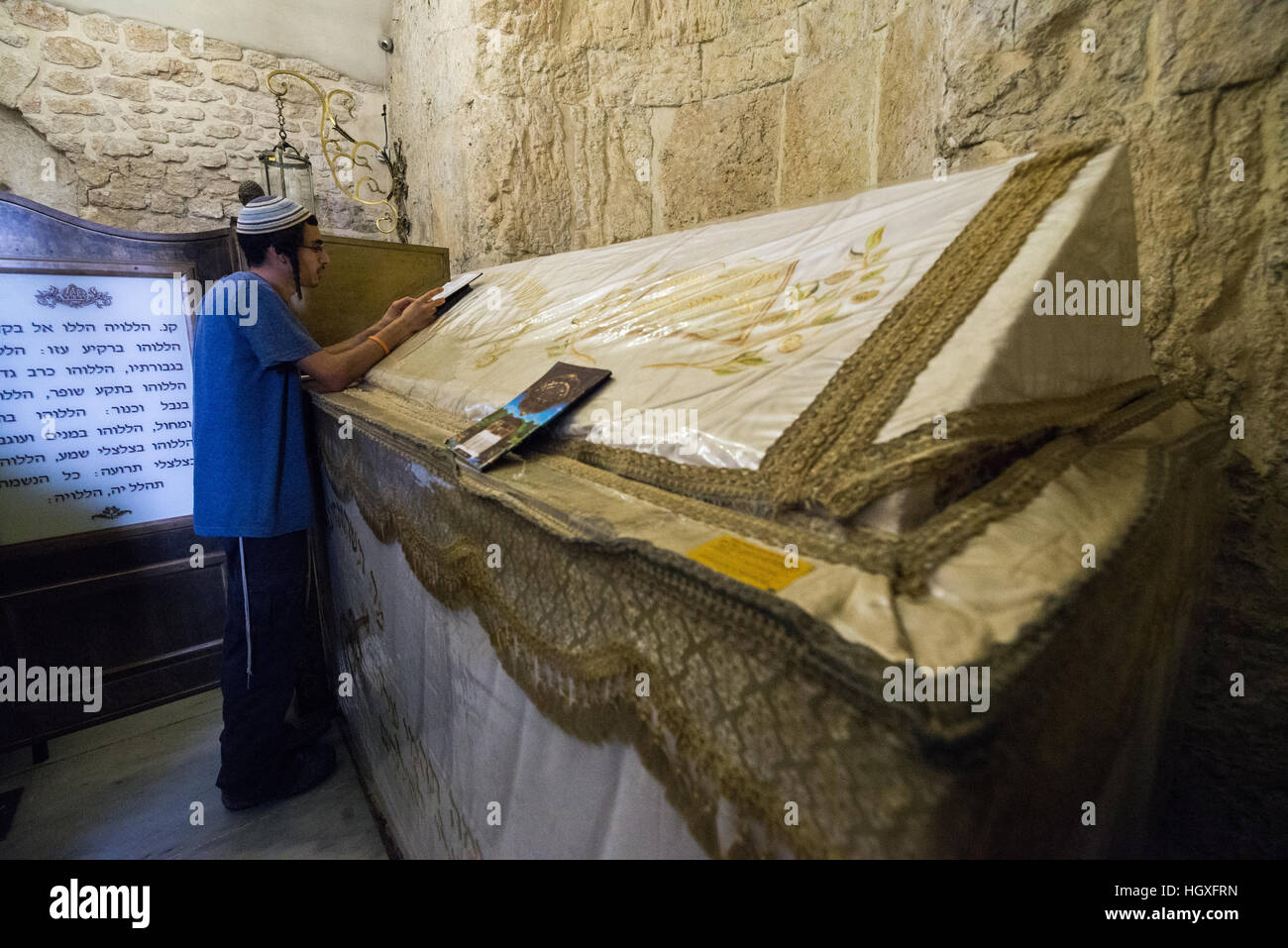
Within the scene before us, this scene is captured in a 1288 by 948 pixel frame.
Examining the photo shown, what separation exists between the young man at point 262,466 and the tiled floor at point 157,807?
0.38ft

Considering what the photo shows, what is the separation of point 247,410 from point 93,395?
115cm

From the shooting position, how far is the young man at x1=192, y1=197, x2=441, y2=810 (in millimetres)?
1765

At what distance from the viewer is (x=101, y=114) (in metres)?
3.77

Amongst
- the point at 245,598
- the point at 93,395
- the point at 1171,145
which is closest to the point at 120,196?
the point at 93,395

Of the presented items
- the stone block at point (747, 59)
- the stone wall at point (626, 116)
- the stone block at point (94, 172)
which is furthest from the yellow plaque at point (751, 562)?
the stone block at point (94, 172)

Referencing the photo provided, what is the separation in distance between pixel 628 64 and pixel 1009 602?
381 centimetres

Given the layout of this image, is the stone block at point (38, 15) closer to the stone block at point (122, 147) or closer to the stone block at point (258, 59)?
the stone block at point (122, 147)

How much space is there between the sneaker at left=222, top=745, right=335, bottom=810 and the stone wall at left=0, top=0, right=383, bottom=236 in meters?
3.92

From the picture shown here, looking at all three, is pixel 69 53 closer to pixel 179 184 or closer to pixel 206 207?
pixel 179 184

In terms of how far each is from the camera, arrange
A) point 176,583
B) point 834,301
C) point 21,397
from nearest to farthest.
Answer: point 834,301
point 21,397
point 176,583

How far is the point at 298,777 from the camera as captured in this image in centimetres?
211

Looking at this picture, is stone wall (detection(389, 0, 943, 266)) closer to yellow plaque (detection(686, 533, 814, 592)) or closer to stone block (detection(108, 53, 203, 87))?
stone block (detection(108, 53, 203, 87))

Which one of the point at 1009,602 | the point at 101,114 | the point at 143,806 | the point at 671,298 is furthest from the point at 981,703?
the point at 101,114
